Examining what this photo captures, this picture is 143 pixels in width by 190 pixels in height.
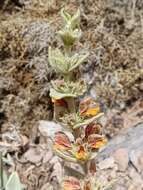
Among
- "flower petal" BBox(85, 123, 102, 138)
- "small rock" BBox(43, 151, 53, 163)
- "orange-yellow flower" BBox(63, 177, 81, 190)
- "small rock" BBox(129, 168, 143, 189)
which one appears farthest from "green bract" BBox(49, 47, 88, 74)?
"small rock" BBox(43, 151, 53, 163)

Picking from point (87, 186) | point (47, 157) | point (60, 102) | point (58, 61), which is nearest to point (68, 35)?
point (58, 61)

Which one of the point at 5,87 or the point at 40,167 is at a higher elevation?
the point at 5,87

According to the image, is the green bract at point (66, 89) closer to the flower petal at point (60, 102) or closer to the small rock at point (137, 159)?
the flower petal at point (60, 102)

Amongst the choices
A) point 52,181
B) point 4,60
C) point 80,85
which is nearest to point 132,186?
point 52,181

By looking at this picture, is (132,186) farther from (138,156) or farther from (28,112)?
(28,112)

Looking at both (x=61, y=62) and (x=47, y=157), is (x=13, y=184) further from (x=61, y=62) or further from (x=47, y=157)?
(x=47, y=157)
